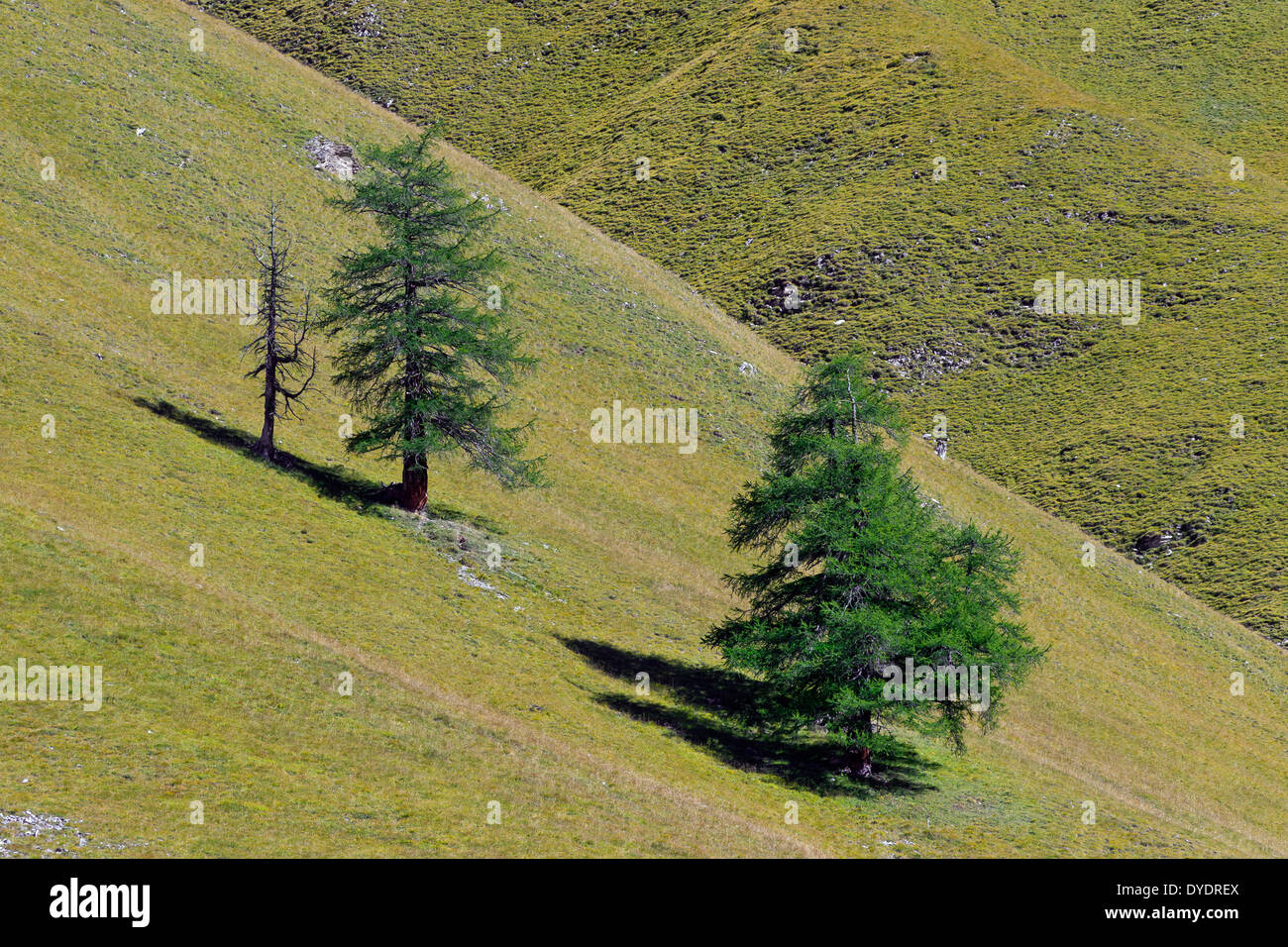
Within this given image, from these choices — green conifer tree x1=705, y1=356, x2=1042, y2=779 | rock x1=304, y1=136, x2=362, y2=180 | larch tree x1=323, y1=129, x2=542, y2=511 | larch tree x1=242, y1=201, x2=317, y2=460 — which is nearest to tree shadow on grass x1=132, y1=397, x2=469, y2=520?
larch tree x1=242, y1=201, x2=317, y2=460

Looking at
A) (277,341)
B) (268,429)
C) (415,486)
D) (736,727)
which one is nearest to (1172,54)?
(277,341)

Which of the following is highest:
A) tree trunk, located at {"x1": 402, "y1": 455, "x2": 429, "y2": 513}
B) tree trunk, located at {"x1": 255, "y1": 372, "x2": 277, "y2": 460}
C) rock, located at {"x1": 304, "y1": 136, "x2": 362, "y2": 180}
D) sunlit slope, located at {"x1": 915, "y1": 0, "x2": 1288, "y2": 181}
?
sunlit slope, located at {"x1": 915, "y1": 0, "x2": 1288, "y2": 181}

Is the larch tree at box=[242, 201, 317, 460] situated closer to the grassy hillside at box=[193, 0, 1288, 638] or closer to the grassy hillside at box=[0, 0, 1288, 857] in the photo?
the grassy hillside at box=[0, 0, 1288, 857]

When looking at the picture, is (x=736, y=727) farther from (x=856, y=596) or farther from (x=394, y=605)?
(x=394, y=605)

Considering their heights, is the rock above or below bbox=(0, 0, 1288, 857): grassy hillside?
above

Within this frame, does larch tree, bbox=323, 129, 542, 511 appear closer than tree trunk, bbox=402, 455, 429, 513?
Yes
